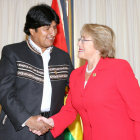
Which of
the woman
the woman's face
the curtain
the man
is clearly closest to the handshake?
the man

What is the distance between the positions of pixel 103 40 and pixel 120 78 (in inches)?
16.2

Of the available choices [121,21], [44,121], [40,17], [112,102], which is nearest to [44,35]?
[40,17]

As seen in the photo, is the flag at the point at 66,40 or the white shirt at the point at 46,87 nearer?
the white shirt at the point at 46,87

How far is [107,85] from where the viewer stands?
2.04 m

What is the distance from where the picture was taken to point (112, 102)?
2033 millimetres

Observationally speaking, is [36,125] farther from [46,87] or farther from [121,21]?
[121,21]

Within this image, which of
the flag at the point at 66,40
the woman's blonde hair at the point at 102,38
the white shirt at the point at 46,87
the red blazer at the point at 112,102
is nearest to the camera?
the red blazer at the point at 112,102

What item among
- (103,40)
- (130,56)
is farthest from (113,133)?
(130,56)

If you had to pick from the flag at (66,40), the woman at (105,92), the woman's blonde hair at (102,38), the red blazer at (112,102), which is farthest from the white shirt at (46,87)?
the flag at (66,40)

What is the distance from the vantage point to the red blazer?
1.96m

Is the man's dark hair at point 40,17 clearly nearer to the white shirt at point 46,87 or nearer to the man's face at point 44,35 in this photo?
the man's face at point 44,35

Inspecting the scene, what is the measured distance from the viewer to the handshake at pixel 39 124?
7.25 ft

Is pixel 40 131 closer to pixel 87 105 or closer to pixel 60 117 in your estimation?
pixel 60 117

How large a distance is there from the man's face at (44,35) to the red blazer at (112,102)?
2.03 ft
